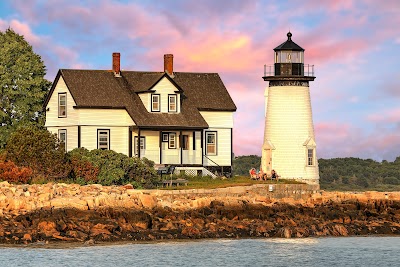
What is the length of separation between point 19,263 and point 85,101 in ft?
65.9

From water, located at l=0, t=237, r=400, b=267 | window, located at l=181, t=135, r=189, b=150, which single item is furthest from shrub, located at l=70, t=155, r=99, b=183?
water, located at l=0, t=237, r=400, b=267

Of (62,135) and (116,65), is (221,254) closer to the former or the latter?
(62,135)

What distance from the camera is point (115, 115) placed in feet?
185

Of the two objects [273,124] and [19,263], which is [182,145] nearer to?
[273,124]

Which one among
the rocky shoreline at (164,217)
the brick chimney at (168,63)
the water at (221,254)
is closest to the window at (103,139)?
the brick chimney at (168,63)

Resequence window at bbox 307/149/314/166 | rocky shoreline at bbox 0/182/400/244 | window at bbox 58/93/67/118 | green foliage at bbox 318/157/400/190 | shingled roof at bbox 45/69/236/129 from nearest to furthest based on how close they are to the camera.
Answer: rocky shoreline at bbox 0/182/400/244, shingled roof at bbox 45/69/236/129, window at bbox 58/93/67/118, window at bbox 307/149/314/166, green foliage at bbox 318/157/400/190

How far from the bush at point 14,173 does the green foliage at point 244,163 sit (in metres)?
36.1

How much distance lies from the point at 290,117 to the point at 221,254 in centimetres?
1880

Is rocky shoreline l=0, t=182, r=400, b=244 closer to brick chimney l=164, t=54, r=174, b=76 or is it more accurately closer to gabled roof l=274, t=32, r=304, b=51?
gabled roof l=274, t=32, r=304, b=51

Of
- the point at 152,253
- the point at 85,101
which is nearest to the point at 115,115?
the point at 85,101

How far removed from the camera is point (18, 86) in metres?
58.8

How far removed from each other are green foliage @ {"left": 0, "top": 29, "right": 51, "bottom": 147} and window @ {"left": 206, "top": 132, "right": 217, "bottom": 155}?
887 cm

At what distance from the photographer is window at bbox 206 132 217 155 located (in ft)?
194

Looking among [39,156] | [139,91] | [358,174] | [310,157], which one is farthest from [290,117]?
[358,174]
